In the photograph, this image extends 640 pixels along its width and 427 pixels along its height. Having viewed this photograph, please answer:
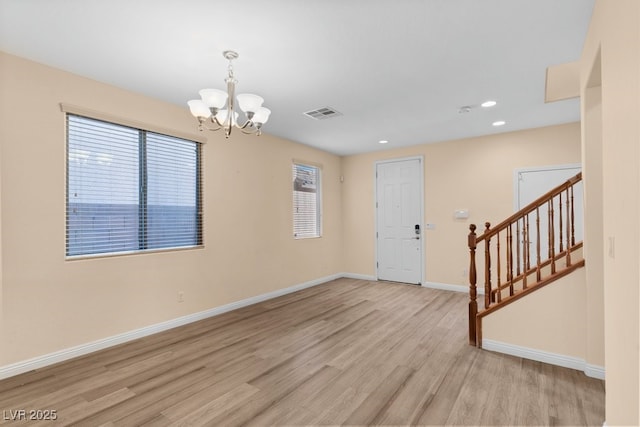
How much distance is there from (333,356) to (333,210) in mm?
3874

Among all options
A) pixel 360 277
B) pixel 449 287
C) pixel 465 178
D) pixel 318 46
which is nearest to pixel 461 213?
pixel 465 178

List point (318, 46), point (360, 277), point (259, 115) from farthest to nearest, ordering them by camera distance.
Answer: point (360, 277)
point (259, 115)
point (318, 46)

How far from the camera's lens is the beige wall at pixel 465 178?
465 centimetres

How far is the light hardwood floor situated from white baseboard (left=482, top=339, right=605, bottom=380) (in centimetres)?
7

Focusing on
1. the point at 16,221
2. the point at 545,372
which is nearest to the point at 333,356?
the point at 545,372

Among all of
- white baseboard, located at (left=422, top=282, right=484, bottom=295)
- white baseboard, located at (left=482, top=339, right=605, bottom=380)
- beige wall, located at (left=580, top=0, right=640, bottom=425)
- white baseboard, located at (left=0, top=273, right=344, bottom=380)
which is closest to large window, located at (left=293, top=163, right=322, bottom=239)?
white baseboard, located at (left=0, top=273, right=344, bottom=380)

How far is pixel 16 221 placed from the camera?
256 cm

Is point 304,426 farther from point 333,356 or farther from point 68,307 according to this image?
point 68,307

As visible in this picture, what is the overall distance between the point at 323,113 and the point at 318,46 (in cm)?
154

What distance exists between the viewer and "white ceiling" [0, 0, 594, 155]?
6.57 feet

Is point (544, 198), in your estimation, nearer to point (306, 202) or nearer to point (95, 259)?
point (306, 202)

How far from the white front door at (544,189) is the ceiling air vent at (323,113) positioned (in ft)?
10.3

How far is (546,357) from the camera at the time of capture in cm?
271

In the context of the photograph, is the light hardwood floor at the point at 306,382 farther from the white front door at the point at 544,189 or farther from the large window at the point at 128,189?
the white front door at the point at 544,189
